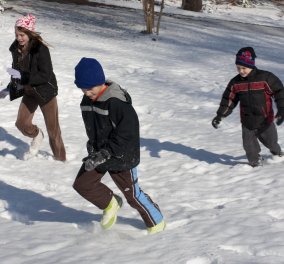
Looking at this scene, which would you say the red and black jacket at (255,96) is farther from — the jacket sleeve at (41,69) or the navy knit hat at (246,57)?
the jacket sleeve at (41,69)

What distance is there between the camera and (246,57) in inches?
260

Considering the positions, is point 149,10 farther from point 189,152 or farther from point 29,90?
point 29,90

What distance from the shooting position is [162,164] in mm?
7672

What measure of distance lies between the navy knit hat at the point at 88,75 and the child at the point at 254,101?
2.50m

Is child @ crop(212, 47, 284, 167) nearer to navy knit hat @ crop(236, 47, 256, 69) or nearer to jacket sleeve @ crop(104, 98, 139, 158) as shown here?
navy knit hat @ crop(236, 47, 256, 69)

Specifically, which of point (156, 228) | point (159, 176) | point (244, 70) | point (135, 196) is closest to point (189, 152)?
point (159, 176)

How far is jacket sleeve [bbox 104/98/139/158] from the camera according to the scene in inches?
181

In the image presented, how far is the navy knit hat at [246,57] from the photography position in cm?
655

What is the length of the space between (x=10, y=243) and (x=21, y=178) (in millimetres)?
2136

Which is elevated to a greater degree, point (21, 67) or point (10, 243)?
point (21, 67)

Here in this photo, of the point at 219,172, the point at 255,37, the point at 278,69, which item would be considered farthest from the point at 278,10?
the point at 219,172

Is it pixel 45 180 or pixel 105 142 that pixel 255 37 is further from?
pixel 105 142

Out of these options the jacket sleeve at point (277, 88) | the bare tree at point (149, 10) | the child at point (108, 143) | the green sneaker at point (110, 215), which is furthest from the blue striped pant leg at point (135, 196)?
the bare tree at point (149, 10)

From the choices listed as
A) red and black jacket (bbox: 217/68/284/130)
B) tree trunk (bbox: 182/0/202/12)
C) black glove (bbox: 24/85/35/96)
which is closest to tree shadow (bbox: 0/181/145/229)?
black glove (bbox: 24/85/35/96)
